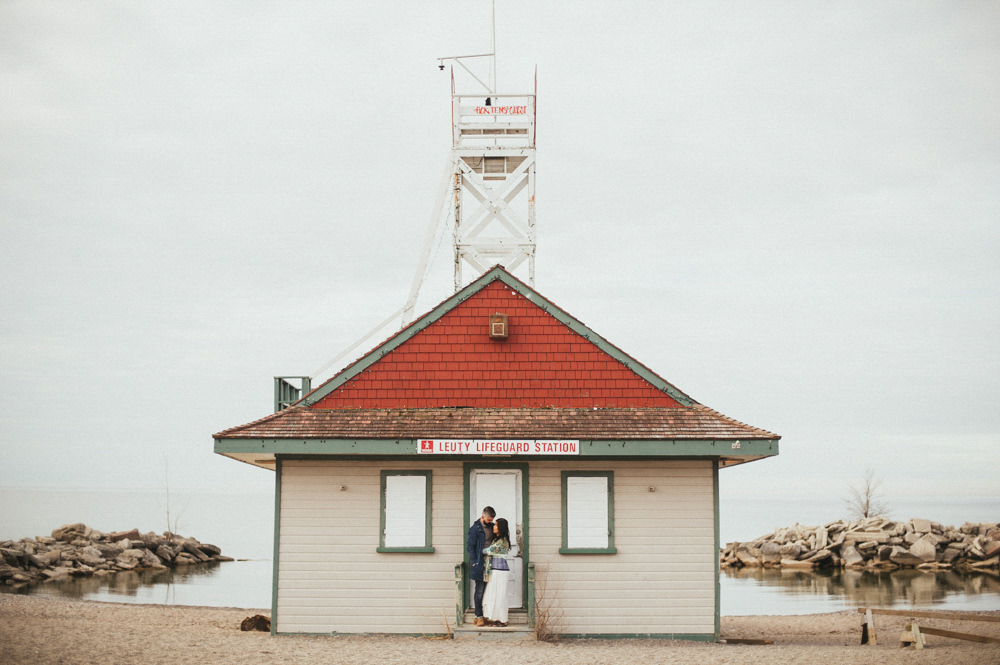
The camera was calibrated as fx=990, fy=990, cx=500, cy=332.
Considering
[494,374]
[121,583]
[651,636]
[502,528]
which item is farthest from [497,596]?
[121,583]

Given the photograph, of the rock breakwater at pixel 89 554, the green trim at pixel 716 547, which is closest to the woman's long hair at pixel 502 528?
the green trim at pixel 716 547

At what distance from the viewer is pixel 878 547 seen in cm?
4162

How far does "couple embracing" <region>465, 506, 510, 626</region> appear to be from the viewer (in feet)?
52.7

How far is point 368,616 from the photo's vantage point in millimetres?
16891

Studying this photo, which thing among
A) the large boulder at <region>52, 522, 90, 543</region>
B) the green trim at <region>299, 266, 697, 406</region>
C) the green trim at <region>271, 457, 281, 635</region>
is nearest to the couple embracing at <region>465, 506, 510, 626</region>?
the green trim at <region>271, 457, 281, 635</region>

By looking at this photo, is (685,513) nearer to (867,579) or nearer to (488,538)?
(488,538)

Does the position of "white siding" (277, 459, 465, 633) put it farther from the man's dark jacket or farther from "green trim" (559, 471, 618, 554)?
"green trim" (559, 471, 618, 554)

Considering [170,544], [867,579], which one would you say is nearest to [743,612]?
[867,579]

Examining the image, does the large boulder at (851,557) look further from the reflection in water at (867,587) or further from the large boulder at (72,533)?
the large boulder at (72,533)

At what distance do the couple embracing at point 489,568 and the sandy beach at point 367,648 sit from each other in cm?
61

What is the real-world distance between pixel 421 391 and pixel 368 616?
13.2 feet

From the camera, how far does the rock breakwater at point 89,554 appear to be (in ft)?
117

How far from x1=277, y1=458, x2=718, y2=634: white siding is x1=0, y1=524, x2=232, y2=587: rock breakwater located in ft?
68.3

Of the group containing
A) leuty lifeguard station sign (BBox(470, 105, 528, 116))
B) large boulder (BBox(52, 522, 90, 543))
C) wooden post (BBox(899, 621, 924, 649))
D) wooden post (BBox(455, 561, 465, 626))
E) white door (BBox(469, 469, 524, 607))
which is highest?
leuty lifeguard station sign (BBox(470, 105, 528, 116))
